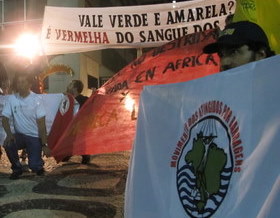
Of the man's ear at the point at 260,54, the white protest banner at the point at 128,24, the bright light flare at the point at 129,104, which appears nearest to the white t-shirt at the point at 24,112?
the white protest banner at the point at 128,24

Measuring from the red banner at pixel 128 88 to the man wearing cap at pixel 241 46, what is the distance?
6.56 ft

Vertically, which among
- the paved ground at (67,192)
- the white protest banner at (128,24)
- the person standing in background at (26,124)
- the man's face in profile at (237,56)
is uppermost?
the white protest banner at (128,24)

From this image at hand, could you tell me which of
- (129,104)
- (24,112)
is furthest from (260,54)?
(24,112)

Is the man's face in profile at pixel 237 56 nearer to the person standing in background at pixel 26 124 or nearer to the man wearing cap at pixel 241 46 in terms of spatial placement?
the man wearing cap at pixel 241 46

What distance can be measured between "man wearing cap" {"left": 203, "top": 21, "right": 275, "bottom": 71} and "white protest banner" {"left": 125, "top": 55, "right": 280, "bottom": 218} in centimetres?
42

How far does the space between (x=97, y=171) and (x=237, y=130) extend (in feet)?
17.9

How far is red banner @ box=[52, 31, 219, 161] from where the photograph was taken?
4.94 m

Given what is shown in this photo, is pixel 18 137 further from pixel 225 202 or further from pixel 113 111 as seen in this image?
pixel 225 202

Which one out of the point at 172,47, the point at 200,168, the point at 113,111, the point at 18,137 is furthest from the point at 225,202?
the point at 18,137

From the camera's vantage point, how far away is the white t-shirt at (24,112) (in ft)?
23.0

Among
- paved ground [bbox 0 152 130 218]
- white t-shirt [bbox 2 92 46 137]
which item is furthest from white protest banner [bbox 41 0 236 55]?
paved ground [bbox 0 152 130 218]

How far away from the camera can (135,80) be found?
515 centimetres

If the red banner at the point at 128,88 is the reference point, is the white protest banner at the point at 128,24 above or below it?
above

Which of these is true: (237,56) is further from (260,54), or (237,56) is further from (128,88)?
(128,88)
